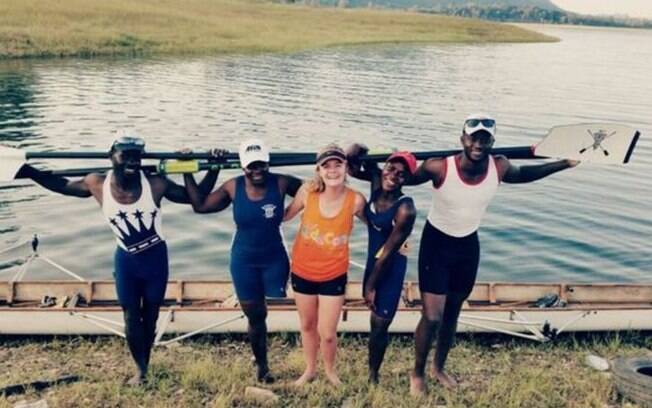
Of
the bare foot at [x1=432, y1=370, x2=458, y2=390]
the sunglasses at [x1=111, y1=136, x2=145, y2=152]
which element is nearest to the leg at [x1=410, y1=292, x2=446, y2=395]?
the bare foot at [x1=432, y1=370, x2=458, y2=390]

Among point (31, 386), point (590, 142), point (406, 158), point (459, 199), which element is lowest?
point (31, 386)

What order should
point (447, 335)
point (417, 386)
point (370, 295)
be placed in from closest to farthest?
point (370, 295) → point (417, 386) → point (447, 335)

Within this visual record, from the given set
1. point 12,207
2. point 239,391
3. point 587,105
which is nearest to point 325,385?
point 239,391

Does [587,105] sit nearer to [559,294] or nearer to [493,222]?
[493,222]

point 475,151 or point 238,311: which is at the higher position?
point 475,151

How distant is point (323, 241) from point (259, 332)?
158 centimetres

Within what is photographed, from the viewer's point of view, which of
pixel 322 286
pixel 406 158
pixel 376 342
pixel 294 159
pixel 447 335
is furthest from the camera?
pixel 294 159

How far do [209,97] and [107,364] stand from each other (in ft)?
109

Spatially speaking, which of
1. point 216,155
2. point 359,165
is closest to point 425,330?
point 359,165

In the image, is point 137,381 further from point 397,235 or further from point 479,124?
point 479,124

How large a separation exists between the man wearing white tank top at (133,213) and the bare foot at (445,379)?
3.84m

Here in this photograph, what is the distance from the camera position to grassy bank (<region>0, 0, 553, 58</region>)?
5669cm

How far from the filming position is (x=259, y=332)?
8.73 m

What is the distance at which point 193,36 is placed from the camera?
68312 mm
